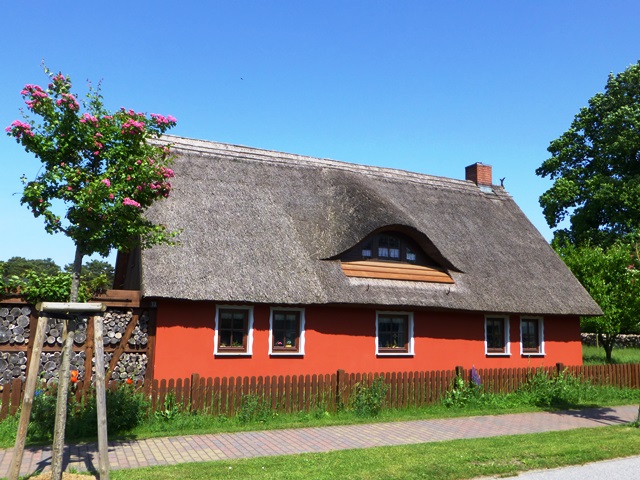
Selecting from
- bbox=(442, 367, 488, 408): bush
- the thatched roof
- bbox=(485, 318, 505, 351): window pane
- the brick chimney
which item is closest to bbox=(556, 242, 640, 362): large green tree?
the thatched roof

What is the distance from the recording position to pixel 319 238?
1625 cm

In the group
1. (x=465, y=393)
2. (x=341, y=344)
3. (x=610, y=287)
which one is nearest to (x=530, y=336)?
(x=465, y=393)

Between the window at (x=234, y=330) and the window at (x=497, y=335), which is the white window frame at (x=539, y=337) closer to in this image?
the window at (x=497, y=335)

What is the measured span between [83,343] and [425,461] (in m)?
7.54

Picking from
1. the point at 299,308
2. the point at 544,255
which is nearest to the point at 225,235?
the point at 299,308

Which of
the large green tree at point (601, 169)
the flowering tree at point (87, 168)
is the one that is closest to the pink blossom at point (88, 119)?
the flowering tree at point (87, 168)

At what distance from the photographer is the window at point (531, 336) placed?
60.0 feet

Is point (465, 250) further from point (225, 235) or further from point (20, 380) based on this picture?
point (20, 380)

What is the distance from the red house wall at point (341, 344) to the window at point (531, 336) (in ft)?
0.68

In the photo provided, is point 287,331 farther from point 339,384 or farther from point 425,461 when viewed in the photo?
point 425,461

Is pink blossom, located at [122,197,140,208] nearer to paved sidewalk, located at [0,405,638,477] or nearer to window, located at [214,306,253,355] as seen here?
paved sidewalk, located at [0,405,638,477]

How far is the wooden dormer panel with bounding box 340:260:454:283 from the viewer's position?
1575 centimetres

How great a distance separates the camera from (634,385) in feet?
59.1

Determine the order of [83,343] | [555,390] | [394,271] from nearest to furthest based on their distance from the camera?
[83,343], [555,390], [394,271]
